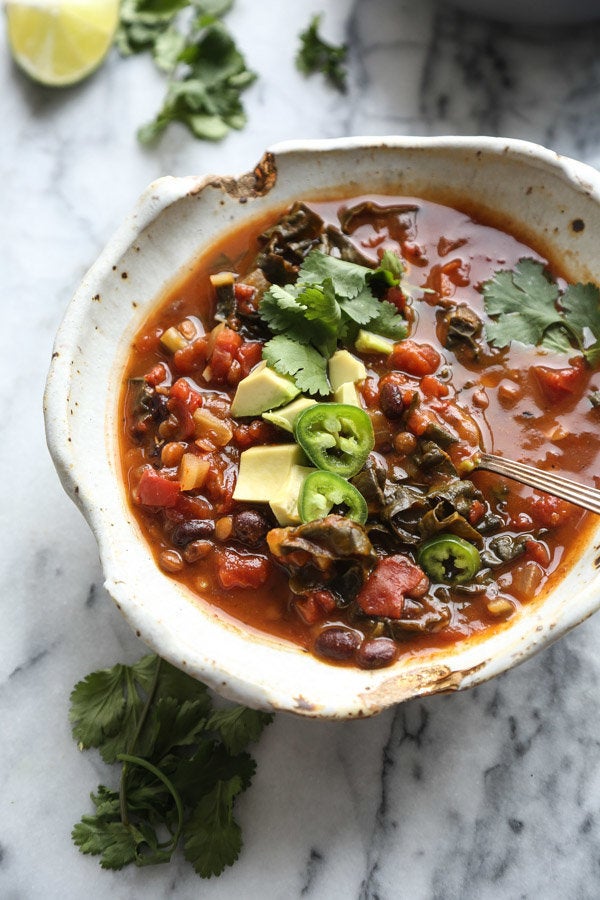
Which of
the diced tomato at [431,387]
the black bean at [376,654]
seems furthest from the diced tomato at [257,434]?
the black bean at [376,654]

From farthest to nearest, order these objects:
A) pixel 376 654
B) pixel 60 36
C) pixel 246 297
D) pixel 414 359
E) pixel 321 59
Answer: pixel 321 59 → pixel 60 36 → pixel 246 297 → pixel 414 359 → pixel 376 654

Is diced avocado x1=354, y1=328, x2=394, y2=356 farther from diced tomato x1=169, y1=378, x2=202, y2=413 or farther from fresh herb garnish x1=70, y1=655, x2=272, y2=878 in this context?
fresh herb garnish x1=70, y1=655, x2=272, y2=878

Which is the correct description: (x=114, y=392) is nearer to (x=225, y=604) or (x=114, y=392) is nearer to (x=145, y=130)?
(x=225, y=604)

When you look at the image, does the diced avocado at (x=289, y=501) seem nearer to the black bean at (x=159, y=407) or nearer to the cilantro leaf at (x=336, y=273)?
the black bean at (x=159, y=407)

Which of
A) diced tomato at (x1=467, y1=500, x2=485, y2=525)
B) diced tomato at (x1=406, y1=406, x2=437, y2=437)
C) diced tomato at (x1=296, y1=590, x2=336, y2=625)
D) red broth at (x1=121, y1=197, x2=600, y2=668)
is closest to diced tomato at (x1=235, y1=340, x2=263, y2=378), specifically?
red broth at (x1=121, y1=197, x2=600, y2=668)

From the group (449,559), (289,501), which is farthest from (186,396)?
(449,559)

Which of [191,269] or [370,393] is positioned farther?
[191,269]

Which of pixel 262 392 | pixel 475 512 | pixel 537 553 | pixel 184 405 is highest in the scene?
pixel 262 392

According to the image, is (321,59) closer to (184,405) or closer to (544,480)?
(184,405)
